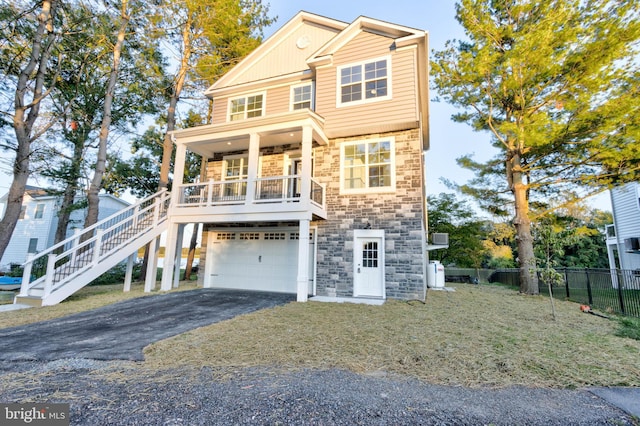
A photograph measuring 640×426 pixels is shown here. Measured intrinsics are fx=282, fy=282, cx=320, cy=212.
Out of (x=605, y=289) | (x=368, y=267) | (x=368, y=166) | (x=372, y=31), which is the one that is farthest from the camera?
A: (x=372, y=31)

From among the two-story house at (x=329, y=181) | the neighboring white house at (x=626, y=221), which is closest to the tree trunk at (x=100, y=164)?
the two-story house at (x=329, y=181)

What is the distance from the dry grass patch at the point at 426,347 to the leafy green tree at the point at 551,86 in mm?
3097

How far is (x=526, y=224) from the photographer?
1130 cm

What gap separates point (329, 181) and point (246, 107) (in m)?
5.29

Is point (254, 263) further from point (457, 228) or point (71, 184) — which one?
point (457, 228)

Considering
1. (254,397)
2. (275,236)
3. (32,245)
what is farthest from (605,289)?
(32,245)

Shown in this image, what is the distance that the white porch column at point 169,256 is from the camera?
31.8 feet

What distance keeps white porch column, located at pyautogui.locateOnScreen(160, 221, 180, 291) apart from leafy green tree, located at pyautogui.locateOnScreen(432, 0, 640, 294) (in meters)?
11.1

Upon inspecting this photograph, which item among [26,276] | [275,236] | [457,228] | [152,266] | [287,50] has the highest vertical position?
[287,50]

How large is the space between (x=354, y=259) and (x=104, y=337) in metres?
6.57

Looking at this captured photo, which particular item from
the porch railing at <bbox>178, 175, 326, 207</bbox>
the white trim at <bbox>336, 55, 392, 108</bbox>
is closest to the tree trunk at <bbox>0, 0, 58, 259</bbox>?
the porch railing at <bbox>178, 175, 326, 207</bbox>

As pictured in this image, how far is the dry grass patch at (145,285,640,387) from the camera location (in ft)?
11.2

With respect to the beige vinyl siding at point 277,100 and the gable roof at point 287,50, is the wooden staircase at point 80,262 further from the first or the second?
the gable roof at point 287,50

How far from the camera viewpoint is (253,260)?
35.5 ft
